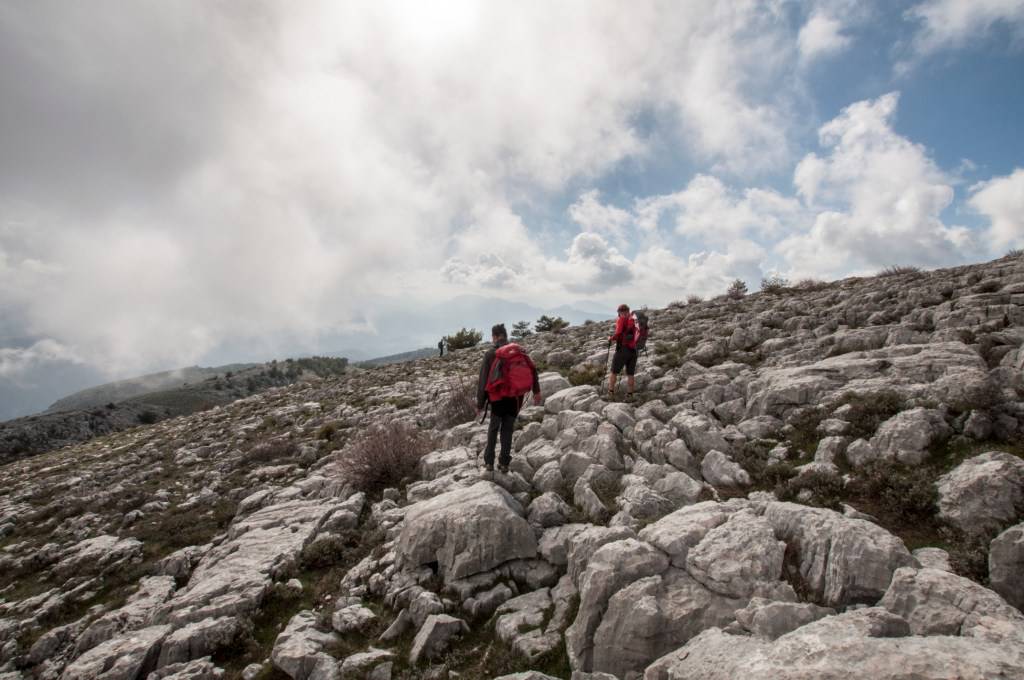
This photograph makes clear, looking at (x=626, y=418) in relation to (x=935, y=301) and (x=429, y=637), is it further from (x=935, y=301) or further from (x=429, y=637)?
(x=935, y=301)

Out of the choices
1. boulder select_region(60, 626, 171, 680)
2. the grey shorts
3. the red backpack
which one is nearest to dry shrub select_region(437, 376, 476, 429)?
the grey shorts

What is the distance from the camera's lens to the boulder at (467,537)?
717 centimetres

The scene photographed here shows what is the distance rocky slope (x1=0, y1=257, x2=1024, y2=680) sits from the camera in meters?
4.60

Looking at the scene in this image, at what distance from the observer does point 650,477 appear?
8.51m

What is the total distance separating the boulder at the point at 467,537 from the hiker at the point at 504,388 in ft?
5.09

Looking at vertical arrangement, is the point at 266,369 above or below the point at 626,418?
above

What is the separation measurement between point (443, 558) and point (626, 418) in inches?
227

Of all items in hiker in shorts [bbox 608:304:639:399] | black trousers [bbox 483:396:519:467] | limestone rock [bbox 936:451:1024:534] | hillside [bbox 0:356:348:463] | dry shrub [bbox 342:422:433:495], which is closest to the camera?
limestone rock [bbox 936:451:1024:534]

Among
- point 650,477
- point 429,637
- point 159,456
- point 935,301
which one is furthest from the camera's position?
point 159,456

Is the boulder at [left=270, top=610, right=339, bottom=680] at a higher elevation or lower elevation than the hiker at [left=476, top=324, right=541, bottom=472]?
lower

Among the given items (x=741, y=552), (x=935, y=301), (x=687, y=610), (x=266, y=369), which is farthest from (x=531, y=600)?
(x=266, y=369)

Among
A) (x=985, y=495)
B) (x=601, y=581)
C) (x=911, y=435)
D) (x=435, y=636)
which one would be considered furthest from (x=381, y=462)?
(x=985, y=495)

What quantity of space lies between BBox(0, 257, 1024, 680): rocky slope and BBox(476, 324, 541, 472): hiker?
710mm

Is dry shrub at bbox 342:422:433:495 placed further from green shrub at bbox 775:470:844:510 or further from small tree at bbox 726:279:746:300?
small tree at bbox 726:279:746:300
